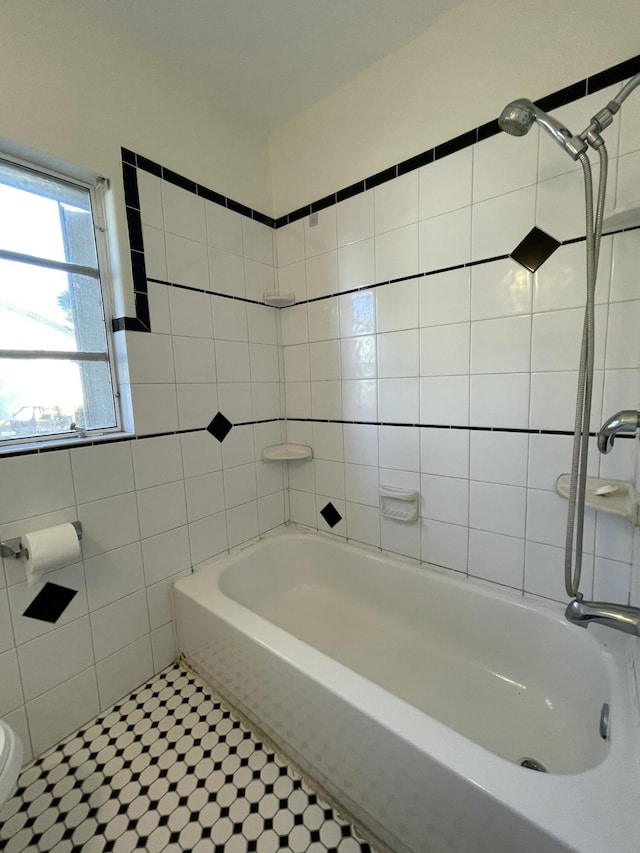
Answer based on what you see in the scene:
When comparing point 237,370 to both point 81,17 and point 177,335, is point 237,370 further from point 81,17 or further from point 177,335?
point 81,17

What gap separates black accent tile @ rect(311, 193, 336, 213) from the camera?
5.48ft

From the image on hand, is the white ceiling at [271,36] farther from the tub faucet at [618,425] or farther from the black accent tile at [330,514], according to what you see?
the black accent tile at [330,514]

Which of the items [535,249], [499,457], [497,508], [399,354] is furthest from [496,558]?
[535,249]

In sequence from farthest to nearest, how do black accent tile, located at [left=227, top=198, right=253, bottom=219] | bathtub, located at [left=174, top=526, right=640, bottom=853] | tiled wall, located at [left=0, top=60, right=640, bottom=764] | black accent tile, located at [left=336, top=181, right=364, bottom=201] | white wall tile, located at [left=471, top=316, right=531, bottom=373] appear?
black accent tile, located at [left=227, top=198, right=253, bottom=219] < black accent tile, located at [left=336, top=181, right=364, bottom=201] < white wall tile, located at [left=471, top=316, right=531, bottom=373] < tiled wall, located at [left=0, top=60, right=640, bottom=764] < bathtub, located at [left=174, top=526, right=640, bottom=853]

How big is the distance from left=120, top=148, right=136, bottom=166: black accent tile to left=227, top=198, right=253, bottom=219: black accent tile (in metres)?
0.43

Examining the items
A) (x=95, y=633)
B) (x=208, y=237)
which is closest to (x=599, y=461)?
(x=208, y=237)

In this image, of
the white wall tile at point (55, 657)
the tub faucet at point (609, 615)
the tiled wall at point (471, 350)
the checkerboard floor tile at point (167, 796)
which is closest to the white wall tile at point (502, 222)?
the tiled wall at point (471, 350)

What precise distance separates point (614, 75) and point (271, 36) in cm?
113

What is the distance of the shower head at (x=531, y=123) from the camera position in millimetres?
916

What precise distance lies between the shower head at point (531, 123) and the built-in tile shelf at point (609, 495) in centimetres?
92

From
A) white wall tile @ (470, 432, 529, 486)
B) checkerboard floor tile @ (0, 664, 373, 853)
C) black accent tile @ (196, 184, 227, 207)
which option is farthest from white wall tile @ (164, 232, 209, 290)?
checkerboard floor tile @ (0, 664, 373, 853)

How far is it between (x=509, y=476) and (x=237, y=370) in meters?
1.26

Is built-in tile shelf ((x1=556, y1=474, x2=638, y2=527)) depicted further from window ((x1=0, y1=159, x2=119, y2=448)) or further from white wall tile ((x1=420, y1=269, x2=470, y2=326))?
window ((x1=0, y1=159, x2=119, y2=448))

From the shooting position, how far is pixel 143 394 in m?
1.41
